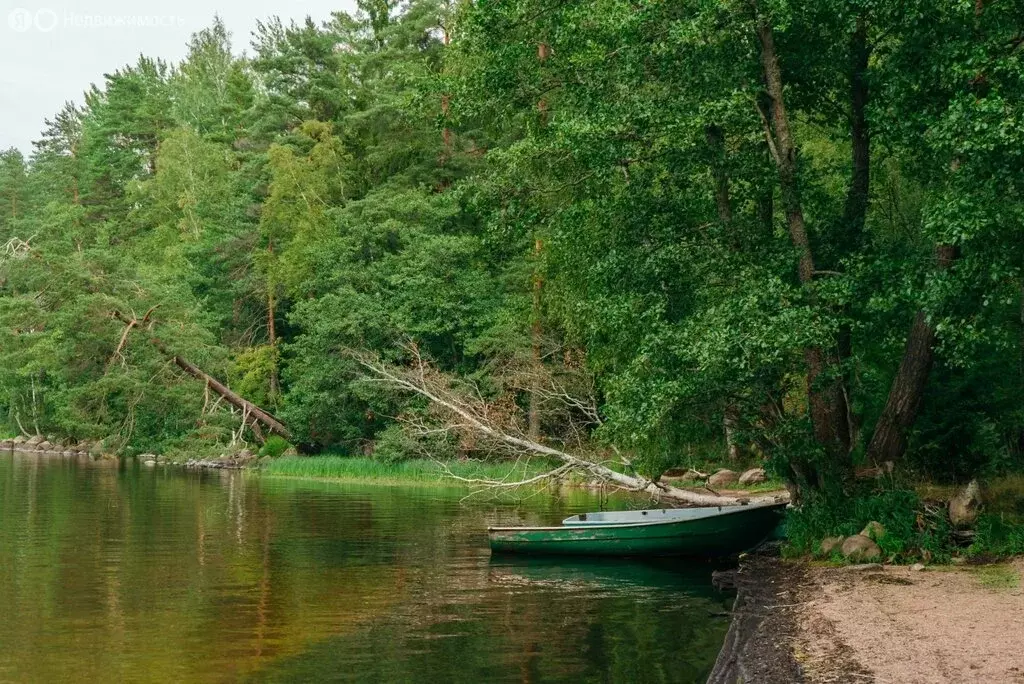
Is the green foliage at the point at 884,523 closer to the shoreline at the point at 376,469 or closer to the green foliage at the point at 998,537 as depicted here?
the green foliage at the point at 998,537

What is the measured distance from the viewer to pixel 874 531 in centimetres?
1574

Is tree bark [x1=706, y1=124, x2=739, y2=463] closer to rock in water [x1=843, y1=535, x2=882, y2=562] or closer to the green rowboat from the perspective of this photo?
the green rowboat

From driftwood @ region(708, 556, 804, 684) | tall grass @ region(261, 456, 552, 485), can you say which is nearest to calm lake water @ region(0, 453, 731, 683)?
driftwood @ region(708, 556, 804, 684)

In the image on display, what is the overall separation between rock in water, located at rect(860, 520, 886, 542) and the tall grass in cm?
1534

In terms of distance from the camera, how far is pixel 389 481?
119 ft

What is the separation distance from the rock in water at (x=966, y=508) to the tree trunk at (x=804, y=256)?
1.81m

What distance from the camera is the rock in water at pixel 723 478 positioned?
29094 millimetres

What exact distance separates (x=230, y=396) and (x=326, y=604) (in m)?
32.4

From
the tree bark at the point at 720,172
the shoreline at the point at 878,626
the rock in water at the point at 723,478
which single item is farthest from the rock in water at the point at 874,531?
the rock in water at the point at 723,478

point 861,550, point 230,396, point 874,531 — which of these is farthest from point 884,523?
point 230,396

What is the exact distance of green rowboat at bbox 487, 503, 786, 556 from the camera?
18.0 meters

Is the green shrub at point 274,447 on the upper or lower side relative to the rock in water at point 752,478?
upper

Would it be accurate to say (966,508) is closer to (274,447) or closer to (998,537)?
(998,537)

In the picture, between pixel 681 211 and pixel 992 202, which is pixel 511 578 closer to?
pixel 681 211
